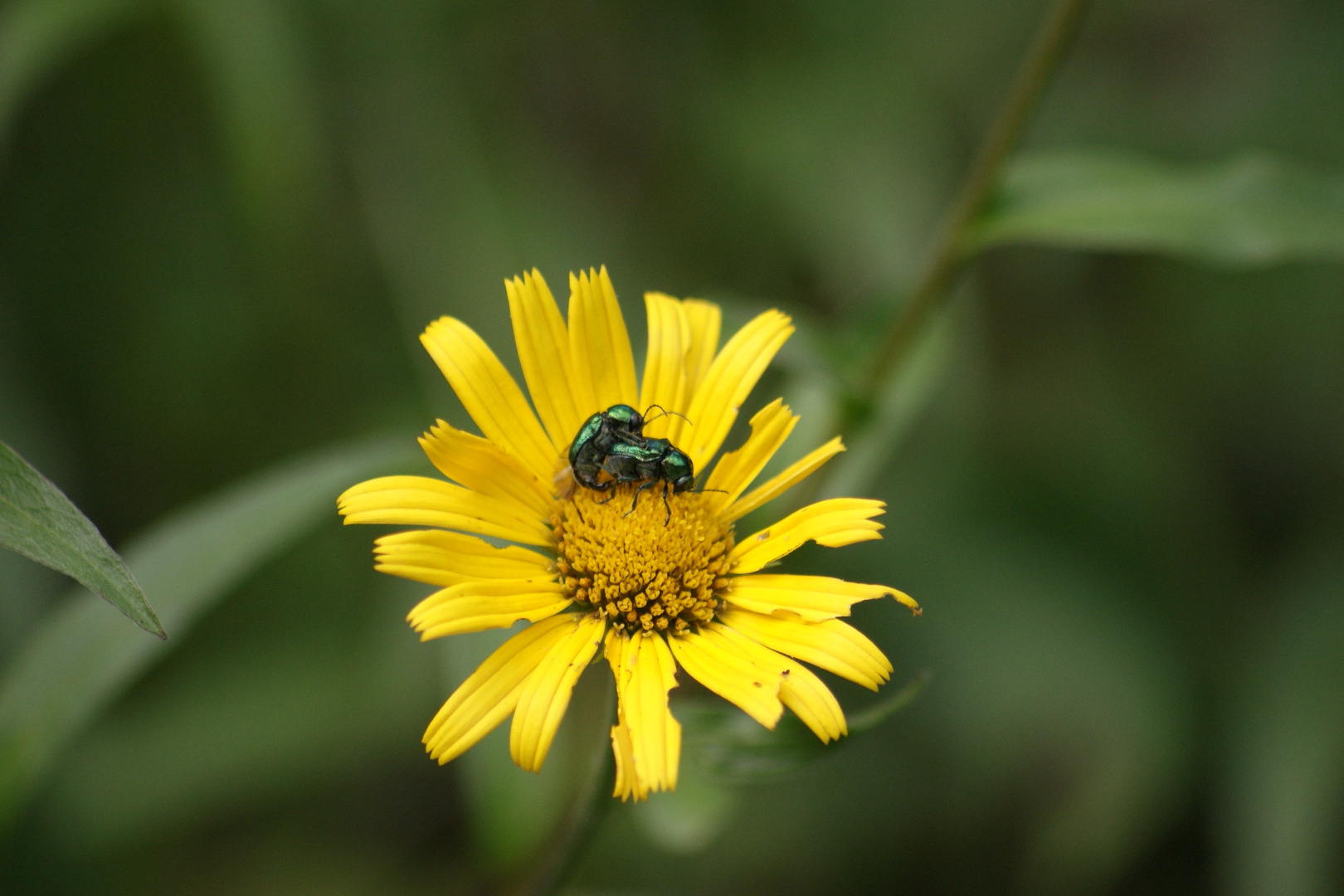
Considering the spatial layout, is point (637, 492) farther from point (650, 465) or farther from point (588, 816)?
point (588, 816)

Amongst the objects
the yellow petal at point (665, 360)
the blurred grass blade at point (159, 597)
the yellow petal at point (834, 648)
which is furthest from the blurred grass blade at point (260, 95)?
the yellow petal at point (834, 648)

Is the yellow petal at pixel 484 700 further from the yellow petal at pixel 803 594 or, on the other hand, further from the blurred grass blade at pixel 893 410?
the blurred grass blade at pixel 893 410

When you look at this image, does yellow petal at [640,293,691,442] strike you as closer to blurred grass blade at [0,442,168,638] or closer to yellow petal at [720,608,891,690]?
yellow petal at [720,608,891,690]

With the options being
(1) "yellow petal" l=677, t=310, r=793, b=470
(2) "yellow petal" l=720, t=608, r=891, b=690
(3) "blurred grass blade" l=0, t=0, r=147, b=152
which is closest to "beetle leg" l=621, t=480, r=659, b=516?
(1) "yellow petal" l=677, t=310, r=793, b=470

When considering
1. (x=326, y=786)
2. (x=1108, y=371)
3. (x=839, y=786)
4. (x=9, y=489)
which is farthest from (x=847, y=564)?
(x=9, y=489)

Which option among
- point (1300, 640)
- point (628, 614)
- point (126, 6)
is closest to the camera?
point (628, 614)

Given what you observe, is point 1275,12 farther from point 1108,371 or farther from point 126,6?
point 126,6

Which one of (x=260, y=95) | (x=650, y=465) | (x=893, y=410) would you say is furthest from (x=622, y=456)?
(x=260, y=95)
